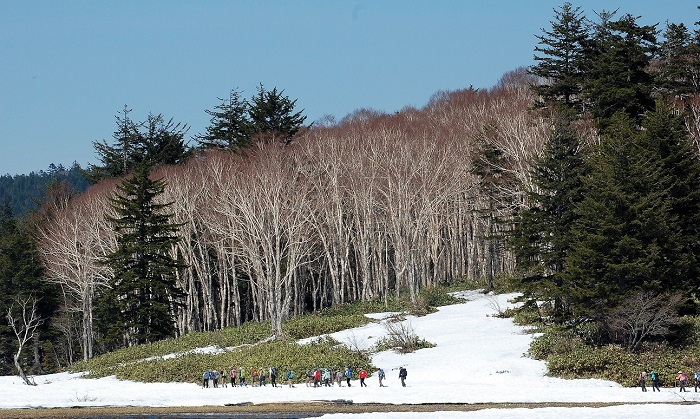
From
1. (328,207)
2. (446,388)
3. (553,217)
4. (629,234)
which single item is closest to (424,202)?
(328,207)

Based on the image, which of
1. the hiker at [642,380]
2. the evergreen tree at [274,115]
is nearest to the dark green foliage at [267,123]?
the evergreen tree at [274,115]

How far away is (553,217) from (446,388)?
1308 centimetres

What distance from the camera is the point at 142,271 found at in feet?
203

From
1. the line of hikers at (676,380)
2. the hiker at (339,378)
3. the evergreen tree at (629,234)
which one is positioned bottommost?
the line of hikers at (676,380)

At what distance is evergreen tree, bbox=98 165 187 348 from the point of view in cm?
6134

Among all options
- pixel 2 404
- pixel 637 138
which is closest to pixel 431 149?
pixel 637 138

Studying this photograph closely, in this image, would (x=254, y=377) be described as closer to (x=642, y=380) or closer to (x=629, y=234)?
(x=642, y=380)

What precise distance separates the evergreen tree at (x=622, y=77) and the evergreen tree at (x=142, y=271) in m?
30.0

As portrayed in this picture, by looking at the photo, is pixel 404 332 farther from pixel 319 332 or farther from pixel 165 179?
pixel 165 179

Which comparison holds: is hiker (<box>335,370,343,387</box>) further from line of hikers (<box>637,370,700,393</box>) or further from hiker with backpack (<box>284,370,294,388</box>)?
line of hikers (<box>637,370,700,393</box>)

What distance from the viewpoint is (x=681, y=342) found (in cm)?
4097

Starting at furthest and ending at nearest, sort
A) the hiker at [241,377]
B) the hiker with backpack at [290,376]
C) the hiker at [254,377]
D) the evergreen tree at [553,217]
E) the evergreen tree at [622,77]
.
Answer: the evergreen tree at [622,77] → the evergreen tree at [553,217] → the hiker at [254,377] → the hiker at [241,377] → the hiker with backpack at [290,376]

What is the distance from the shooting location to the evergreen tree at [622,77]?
58500 mm

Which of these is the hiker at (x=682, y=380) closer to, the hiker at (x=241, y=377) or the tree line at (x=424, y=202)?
the tree line at (x=424, y=202)
